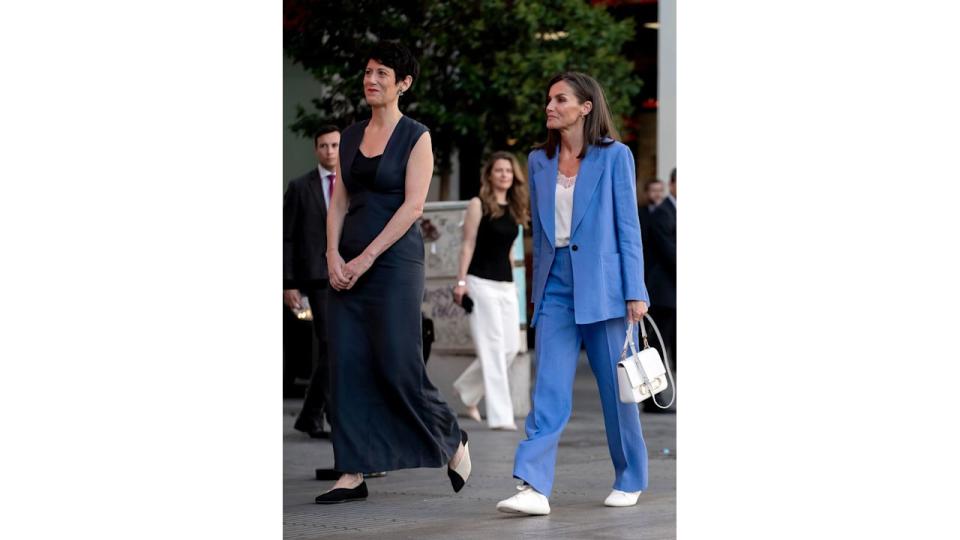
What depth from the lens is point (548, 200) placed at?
25.2 ft

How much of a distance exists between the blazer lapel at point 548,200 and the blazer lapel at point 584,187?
0.10 meters

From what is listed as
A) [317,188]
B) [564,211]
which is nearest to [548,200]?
[564,211]

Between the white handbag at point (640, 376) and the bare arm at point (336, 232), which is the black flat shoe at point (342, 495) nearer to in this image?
the bare arm at point (336, 232)

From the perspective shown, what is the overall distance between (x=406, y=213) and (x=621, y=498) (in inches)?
65.3

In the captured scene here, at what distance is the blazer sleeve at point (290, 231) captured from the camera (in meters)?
10.4

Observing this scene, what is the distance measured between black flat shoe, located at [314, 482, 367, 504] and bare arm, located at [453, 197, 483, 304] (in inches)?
158

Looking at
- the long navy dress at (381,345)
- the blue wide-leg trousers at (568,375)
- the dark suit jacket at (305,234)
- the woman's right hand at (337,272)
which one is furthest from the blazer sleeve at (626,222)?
the dark suit jacket at (305,234)

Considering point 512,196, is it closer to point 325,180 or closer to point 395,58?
point 325,180

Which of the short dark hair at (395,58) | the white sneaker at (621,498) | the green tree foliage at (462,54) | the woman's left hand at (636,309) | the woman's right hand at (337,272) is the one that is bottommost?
the white sneaker at (621,498)
